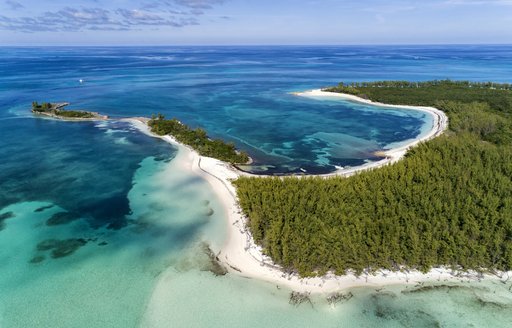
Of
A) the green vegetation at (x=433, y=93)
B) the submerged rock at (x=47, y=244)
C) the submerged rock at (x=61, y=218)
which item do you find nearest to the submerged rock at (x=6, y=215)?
the submerged rock at (x=61, y=218)

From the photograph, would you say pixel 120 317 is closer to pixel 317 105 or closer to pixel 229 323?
pixel 229 323

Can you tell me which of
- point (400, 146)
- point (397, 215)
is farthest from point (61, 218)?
point (400, 146)

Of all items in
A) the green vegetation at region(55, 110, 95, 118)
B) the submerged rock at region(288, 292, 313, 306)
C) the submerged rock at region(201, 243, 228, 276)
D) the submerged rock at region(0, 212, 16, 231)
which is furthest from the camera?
the green vegetation at region(55, 110, 95, 118)

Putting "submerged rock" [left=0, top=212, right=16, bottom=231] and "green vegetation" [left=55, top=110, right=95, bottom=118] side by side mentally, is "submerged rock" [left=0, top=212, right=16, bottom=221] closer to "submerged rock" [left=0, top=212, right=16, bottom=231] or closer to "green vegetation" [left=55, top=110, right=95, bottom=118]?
"submerged rock" [left=0, top=212, right=16, bottom=231]

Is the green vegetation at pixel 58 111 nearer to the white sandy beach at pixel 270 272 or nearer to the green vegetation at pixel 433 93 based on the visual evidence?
the white sandy beach at pixel 270 272

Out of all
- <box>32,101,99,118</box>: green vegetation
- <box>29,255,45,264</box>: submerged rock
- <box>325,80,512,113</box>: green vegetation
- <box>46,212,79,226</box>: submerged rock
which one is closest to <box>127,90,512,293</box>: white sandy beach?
<box>29,255,45,264</box>: submerged rock

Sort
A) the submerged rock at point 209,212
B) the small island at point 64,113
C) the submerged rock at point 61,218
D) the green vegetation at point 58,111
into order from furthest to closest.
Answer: the green vegetation at point 58,111
the small island at point 64,113
the submerged rock at point 209,212
the submerged rock at point 61,218
